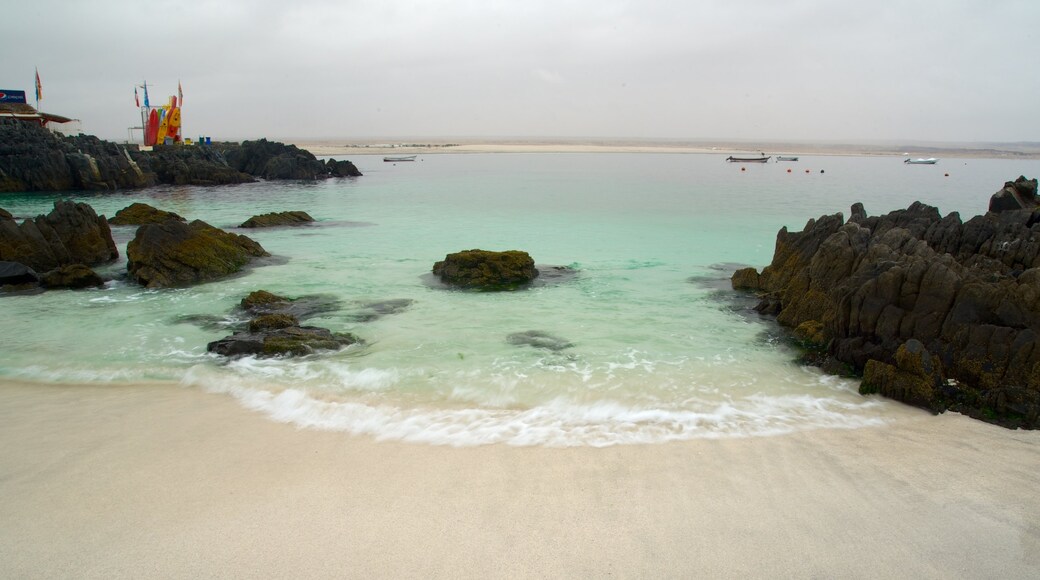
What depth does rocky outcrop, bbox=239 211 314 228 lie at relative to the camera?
2319cm

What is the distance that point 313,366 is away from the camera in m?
8.48

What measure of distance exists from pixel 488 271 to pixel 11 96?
222ft

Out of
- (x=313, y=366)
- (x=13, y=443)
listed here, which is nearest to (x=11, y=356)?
(x=13, y=443)

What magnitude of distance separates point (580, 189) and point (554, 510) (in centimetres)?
Answer: 4119

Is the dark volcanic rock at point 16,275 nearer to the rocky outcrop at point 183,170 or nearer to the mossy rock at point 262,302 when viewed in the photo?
the mossy rock at point 262,302

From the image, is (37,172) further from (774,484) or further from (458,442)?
(774,484)

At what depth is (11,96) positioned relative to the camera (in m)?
58.0

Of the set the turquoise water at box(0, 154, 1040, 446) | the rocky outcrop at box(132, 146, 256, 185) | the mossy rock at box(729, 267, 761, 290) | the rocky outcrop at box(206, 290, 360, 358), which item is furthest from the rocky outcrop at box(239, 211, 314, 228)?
the rocky outcrop at box(132, 146, 256, 185)

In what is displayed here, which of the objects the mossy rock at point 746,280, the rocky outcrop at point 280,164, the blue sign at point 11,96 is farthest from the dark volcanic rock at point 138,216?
the blue sign at point 11,96

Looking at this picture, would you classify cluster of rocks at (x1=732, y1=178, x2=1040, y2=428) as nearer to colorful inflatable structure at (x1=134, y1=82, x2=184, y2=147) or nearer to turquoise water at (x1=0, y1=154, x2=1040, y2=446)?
turquoise water at (x1=0, y1=154, x2=1040, y2=446)

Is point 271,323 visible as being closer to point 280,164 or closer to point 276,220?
point 276,220

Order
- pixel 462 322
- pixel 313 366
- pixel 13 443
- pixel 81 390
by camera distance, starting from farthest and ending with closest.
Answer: pixel 462 322
pixel 313 366
pixel 81 390
pixel 13 443

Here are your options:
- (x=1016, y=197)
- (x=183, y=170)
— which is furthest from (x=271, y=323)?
(x=183, y=170)

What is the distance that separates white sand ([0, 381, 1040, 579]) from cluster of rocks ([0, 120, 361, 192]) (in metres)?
42.6
